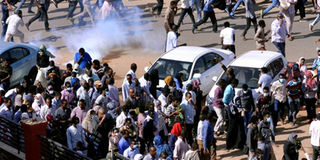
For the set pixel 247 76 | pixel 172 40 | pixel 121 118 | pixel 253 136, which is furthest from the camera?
pixel 172 40

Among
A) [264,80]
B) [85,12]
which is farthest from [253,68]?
[85,12]

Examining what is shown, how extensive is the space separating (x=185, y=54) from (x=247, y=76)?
1911mm

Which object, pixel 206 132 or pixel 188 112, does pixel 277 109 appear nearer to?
pixel 188 112

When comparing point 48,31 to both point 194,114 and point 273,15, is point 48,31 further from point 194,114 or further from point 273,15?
point 194,114

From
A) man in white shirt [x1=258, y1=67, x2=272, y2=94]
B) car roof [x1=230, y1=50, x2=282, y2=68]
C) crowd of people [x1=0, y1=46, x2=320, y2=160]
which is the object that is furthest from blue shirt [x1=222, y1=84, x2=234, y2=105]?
car roof [x1=230, y1=50, x2=282, y2=68]

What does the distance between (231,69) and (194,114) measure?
1841 millimetres

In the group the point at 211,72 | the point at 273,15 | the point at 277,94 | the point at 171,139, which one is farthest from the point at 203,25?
the point at 171,139

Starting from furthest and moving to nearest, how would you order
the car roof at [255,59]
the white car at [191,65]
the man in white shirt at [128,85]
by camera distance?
the white car at [191,65] → the car roof at [255,59] → the man in white shirt at [128,85]

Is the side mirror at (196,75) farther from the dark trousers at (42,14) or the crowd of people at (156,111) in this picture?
the dark trousers at (42,14)

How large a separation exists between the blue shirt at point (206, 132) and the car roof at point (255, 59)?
3.51m

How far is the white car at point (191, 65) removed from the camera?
19.4 m

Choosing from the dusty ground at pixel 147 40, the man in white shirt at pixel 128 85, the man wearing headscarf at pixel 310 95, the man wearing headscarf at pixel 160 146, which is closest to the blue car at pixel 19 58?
the dusty ground at pixel 147 40

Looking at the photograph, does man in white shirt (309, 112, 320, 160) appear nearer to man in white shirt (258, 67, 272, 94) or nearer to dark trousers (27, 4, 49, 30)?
man in white shirt (258, 67, 272, 94)

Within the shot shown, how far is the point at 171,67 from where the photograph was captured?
19.6 meters
